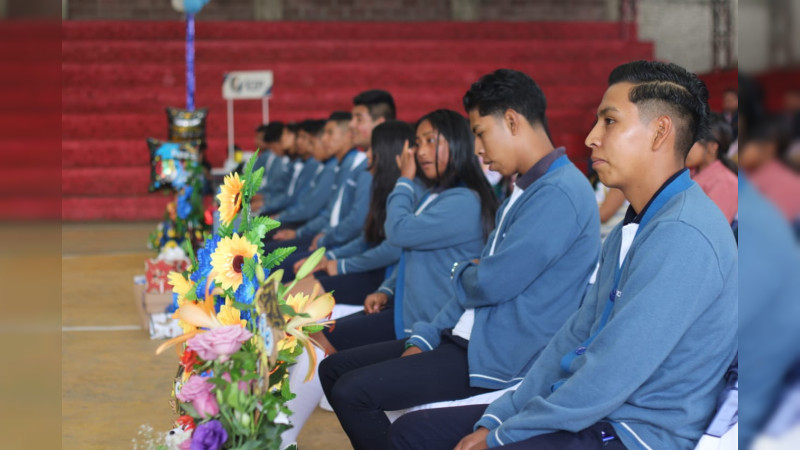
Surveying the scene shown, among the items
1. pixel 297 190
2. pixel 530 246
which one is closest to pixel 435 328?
pixel 530 246

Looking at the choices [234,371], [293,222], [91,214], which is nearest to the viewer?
[234,371]

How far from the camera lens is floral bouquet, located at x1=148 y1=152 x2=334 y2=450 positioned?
4.01ft

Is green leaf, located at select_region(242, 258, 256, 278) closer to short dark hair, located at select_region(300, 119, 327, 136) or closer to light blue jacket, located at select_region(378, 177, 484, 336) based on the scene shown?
light blue jacket, located at select_region(378, 177, 484, 336)

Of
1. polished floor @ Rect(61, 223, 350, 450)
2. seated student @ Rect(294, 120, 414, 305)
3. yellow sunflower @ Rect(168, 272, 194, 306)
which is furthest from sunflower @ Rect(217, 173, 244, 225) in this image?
seated student @ Rect(294, 120, 414, 305)

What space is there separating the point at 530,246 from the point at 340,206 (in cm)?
230

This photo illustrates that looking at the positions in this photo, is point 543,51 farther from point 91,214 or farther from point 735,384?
point 735,384

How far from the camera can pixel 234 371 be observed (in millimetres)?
1235

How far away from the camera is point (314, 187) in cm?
516

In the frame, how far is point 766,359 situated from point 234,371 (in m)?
0.93

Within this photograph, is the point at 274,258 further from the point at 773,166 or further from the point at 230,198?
the point at 773,166

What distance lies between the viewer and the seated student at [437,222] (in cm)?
244

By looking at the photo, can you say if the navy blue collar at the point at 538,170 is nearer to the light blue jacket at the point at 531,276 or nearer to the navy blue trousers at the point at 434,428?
the light blue jacket at the point at 531,276

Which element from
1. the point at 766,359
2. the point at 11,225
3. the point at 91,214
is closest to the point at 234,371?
the point at 11,225

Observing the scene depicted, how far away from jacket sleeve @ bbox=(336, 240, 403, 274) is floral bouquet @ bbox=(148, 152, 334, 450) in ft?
5.23
